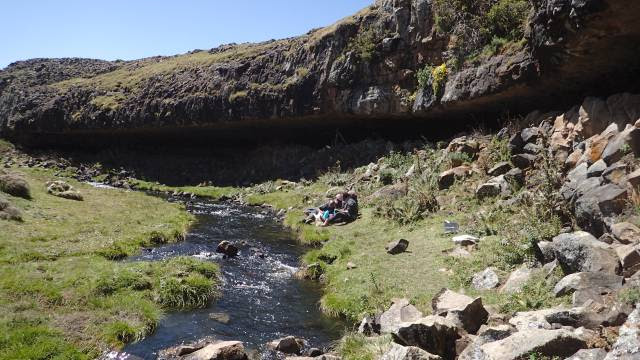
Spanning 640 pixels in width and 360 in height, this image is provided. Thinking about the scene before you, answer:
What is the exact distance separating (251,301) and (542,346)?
33.5 ft

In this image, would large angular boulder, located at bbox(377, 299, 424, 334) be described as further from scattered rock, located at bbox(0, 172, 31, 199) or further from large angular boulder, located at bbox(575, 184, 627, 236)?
scattered rock, located at bbox(0, 172, 31, 199)

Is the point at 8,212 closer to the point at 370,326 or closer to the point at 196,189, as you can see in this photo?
the point at 370,326

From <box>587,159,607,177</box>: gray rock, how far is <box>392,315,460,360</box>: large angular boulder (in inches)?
316

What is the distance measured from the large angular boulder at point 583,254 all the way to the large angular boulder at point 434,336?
331cm

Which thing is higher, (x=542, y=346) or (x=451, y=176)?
(x=451, y=176)

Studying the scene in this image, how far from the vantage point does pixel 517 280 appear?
12.3 m

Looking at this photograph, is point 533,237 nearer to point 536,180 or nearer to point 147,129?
point 536,180

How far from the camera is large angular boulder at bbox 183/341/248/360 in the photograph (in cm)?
1093

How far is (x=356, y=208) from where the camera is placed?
26.9 meters

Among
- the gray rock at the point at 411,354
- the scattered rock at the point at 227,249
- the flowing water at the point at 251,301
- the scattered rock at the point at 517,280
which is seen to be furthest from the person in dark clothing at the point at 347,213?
the gray rock at the point at 411,354

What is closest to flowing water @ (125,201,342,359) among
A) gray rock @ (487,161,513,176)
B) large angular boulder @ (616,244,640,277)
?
large angular boulder @ (616,244,640,277)

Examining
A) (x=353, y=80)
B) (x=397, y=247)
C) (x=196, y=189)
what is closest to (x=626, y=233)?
(x=397, y=247)

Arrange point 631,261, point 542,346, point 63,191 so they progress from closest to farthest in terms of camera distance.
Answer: point 542,346 → point 631,261 → point 63,191

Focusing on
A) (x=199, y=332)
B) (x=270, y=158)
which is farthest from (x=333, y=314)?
(x=270, y=158)
